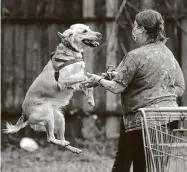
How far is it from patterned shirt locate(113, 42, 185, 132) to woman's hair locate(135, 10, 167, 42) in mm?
61

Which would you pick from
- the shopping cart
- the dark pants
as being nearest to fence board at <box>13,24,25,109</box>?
the dark pants

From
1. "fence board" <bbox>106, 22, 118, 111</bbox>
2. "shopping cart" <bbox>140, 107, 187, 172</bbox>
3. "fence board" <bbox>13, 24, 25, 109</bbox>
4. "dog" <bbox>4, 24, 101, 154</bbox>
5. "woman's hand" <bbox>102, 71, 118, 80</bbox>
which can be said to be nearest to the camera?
"shopping cart" <bbox>140, 107, 187, 172</bbox>

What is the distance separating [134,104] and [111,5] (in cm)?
456

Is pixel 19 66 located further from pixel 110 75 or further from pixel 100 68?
pixel 110 75

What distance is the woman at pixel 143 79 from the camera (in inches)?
183

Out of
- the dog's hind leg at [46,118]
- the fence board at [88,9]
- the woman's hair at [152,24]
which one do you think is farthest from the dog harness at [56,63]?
the fence board at [88,9]

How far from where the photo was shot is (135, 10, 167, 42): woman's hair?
4.77 meters

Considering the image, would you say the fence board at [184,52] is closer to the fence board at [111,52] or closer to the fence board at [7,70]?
the fence board at [111,52]

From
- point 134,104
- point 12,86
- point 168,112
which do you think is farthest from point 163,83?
point 12,86

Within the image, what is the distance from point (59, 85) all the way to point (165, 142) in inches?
67.5

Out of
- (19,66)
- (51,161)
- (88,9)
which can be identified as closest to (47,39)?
(19,66)

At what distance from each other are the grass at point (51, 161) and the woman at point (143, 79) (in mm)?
2560

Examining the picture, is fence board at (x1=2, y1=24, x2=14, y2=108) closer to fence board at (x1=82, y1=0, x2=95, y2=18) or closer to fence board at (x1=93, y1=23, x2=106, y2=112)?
fence board at (x1=82, y1=0, x2=95, y2=18)

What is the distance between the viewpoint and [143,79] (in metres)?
4.70
